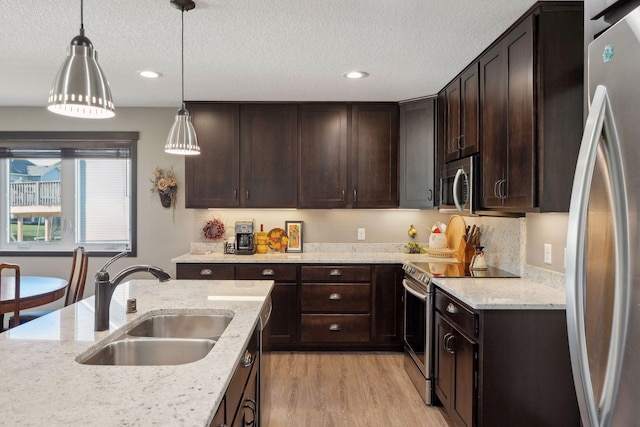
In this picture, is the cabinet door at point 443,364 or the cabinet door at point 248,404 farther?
the cabinet door at point 443,364

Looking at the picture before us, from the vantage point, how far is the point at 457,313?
238 cm

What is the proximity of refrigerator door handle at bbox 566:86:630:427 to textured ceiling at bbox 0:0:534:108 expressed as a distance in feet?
4.92

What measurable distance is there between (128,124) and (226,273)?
1.92m

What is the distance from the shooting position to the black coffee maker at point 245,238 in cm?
409

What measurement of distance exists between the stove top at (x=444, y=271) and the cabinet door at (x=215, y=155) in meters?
1.85

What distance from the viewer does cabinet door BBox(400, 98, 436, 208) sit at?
384cm

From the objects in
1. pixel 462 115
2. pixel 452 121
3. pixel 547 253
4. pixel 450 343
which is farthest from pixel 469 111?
pixel 450 343

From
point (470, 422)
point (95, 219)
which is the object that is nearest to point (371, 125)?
point (470, 422)

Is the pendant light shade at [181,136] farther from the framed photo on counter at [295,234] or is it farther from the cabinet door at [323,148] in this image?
the framed photo on counter at [295,234]

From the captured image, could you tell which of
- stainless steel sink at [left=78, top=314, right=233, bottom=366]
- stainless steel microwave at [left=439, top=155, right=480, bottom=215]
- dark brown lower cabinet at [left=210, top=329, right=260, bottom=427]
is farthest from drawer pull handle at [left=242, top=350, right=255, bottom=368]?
stainless steel microwave at [left=439, top=155, right=480, bottom=215]

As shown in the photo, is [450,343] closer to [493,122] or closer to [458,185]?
[458,185]

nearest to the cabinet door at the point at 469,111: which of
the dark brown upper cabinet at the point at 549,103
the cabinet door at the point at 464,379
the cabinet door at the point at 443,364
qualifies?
the dark brown upper cabinet at the point at 549,103

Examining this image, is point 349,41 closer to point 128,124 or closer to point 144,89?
point 144,89

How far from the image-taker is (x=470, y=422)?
7.03 feet
